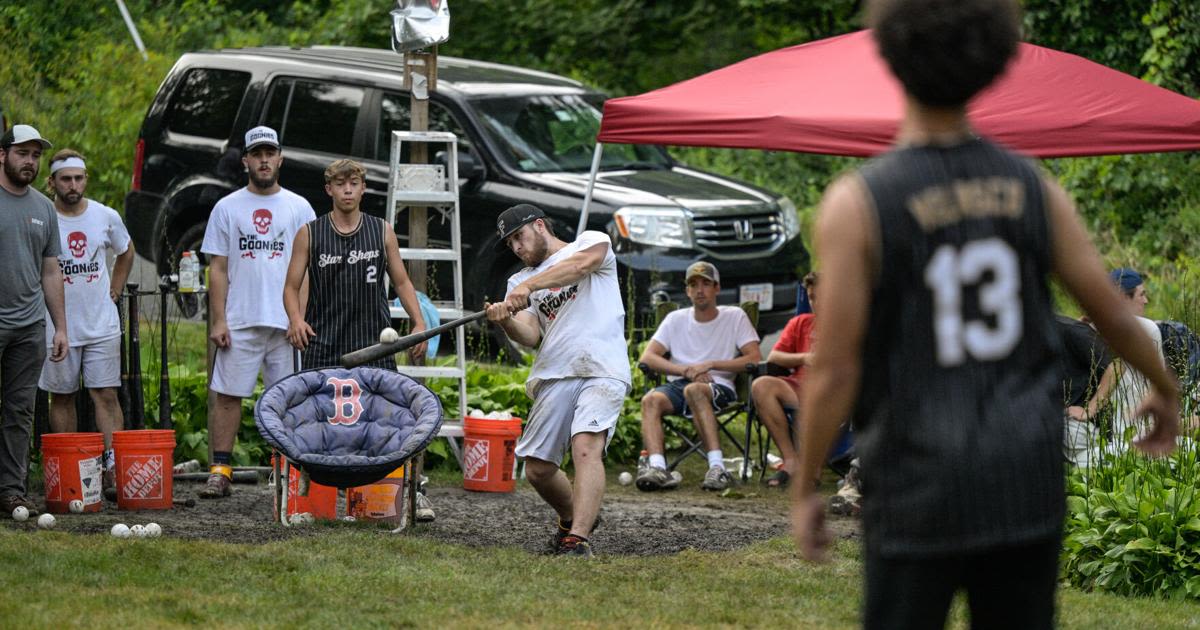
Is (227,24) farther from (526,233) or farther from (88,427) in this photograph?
(526,233)

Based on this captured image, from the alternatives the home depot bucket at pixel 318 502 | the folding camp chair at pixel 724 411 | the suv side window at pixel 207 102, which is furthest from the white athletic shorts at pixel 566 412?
the suv side window at pixel 207 102

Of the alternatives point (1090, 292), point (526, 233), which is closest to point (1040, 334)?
point (1090, 292)

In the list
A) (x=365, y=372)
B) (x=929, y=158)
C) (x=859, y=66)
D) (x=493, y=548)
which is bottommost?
(x=493, y=548)

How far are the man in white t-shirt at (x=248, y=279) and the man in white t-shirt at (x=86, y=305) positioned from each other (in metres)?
0.50

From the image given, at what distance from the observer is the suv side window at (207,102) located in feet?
39.0

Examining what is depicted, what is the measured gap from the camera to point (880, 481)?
269cm

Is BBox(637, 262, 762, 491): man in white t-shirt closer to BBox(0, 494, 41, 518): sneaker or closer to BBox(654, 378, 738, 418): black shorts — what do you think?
→ BBox(654, 378, 738, 418): black shorts

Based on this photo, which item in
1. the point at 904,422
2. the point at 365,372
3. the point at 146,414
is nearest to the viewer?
the point at 904,422

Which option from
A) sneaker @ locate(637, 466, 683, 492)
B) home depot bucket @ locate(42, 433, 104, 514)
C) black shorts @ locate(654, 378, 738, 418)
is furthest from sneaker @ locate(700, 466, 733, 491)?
home depot bucket @ locate(42, 433, 104, 514)

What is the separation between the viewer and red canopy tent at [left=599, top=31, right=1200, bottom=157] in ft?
26.5

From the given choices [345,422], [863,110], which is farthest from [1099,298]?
[863,110]

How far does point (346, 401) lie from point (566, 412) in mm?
1056

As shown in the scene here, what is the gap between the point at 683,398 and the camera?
9.39 m

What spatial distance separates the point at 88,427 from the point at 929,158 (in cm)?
670
